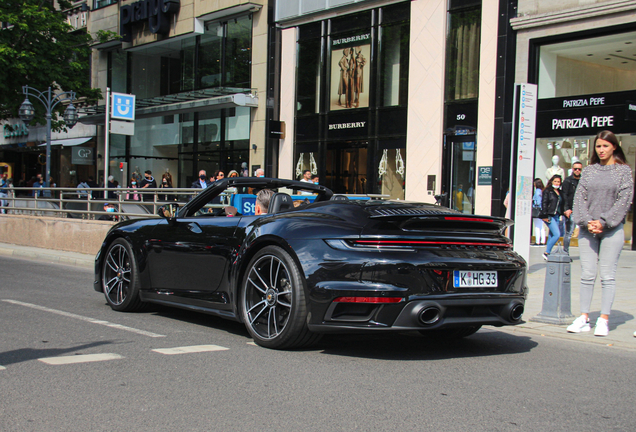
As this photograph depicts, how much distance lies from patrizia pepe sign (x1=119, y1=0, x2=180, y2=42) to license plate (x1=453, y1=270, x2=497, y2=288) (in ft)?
86.6

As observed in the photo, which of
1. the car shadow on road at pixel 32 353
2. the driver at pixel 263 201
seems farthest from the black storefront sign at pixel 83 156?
the car shadow on road at pixel 32 353

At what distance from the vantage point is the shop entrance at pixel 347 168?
22422 mm

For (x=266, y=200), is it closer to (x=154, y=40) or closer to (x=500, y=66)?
(x=500, y=66)

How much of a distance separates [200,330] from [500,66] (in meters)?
14.5

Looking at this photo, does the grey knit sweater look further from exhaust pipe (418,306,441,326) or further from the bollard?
exhaust pipe (418,306,441,326)

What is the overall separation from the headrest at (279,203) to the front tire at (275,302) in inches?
Result: 24.5

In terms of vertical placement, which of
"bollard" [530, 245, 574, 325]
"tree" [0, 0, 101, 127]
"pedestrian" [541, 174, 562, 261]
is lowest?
"bollard" [530, 245, 574, 325]

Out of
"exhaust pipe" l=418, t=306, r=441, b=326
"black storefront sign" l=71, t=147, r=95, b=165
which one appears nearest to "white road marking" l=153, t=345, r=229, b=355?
"exhaust pipe" l=418, t=306, r=441, b=326

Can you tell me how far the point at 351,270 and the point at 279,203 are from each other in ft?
4.62

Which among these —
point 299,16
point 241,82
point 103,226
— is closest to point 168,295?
point 103,226

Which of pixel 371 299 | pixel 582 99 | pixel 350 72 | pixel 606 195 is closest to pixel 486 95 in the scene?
pixel 582 99

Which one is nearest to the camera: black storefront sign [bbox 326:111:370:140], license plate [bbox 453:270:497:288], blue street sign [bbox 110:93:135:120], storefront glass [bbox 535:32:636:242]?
license plate [bbox 453:270:497:288]

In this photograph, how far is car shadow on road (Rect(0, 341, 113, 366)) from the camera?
4754mm

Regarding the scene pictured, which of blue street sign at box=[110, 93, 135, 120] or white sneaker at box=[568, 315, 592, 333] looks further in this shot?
blue street sign at box=[110, 93, 135, 120]
